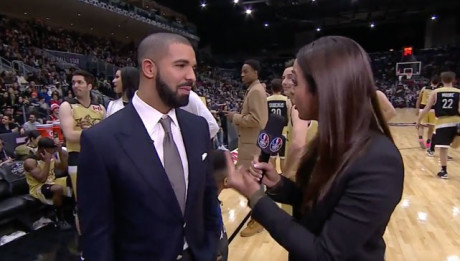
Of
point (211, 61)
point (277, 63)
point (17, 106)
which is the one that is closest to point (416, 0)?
point (277, 63)

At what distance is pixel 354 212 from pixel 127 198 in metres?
0.71

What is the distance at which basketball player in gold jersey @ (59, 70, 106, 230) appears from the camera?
2.74 m

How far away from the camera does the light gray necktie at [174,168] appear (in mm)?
1255

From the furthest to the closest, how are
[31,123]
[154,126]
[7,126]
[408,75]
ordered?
1. [408,75]
2. [31,123]
3. [7,126]
4. [154,126]

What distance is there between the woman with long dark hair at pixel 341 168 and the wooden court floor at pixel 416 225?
1.97 m

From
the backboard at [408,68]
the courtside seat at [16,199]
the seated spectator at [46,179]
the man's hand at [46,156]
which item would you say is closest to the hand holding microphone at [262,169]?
the seated spectator at [46,179]

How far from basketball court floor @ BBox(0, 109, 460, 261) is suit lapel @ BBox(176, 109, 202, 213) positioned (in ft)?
5.66

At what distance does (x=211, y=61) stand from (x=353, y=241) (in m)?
26.2

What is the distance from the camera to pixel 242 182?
1.06 meters

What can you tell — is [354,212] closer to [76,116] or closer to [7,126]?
[76,116]

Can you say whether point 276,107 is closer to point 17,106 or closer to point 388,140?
point 388,140

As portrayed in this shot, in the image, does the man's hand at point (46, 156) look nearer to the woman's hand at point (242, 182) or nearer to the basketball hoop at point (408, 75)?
the woman's hand at point (242, 182)

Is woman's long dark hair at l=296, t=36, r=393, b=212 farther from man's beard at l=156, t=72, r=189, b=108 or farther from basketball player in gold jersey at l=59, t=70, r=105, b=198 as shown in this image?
basketball player in gold jersey at l=59, t=70, r=105, b=198

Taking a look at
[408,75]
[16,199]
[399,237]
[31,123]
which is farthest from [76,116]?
[408,75]
